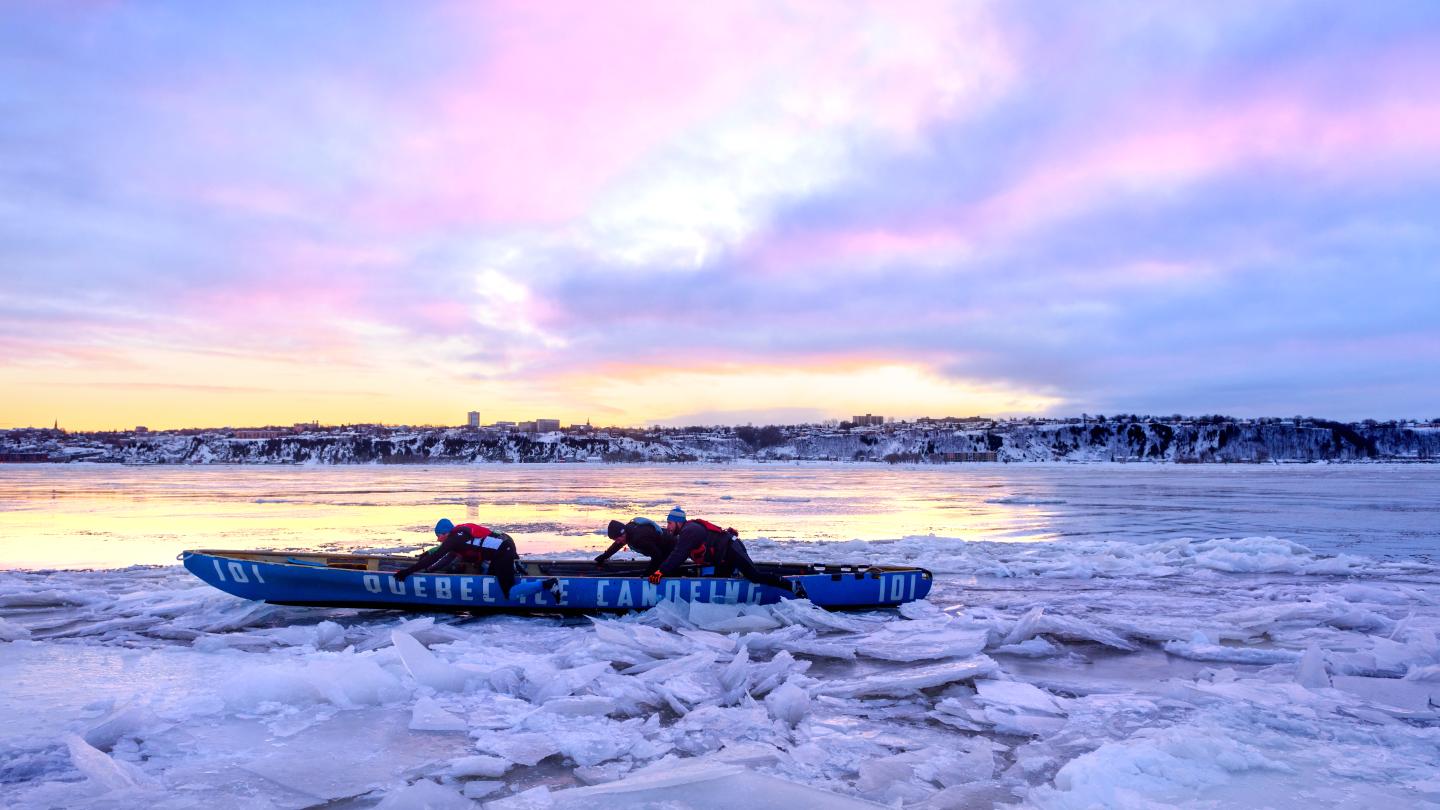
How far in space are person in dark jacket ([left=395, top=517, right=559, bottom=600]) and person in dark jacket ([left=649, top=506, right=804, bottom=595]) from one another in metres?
1.66

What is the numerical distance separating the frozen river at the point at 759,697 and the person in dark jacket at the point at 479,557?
1.64ft

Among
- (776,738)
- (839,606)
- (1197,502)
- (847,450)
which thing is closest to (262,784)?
(776,738)

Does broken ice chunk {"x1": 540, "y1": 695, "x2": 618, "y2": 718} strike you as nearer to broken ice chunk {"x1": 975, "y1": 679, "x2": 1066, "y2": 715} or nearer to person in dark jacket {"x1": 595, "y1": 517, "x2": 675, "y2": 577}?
broken ice chunk {"x1": 975, "y1": 679, "x2": 1066, "y2": 715}

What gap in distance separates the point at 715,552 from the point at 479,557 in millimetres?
2996

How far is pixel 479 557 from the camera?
1055 centimetres

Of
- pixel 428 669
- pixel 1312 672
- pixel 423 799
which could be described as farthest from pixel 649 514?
pixel 423 799

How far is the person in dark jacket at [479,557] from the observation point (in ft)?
33.9

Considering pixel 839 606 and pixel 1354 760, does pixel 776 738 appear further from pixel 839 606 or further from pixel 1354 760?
pixel 839 606

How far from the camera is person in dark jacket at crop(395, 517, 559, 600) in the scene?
10.3m

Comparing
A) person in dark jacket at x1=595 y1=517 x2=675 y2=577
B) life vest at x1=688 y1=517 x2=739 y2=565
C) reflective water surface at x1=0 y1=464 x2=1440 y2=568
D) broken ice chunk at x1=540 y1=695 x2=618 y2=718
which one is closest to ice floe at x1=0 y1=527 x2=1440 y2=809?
broken ice chunk at x1=540 y1=695 x2=618 y2=718

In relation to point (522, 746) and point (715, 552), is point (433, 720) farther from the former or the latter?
point (715, 552)

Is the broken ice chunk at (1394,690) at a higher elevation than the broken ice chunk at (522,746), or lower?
higher

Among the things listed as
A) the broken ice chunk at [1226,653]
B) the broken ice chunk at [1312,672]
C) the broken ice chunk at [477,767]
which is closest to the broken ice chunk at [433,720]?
the broken ice chunk at [477,767]

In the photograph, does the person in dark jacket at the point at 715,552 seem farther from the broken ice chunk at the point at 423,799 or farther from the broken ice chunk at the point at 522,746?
the broken ice chunk at the point at 423,799
